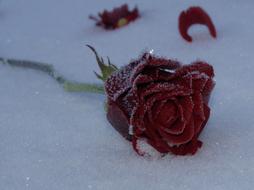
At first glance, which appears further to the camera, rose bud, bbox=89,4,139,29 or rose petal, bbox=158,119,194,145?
rose bud, bbox=89,4,139,29

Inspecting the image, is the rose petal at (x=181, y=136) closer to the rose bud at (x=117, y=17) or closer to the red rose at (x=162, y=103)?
the red rose at (x=162, y=103)

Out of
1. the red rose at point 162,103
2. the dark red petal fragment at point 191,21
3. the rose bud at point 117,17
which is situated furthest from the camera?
the rose bud at point 117,17

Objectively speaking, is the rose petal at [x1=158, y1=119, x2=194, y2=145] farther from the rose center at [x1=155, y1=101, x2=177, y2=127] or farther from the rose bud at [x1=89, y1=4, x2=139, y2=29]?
the rose bud at [x1=89, y1=4, x2=139, y2=29]

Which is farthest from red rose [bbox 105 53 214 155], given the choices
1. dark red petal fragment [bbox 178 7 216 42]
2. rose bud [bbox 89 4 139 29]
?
rose bud [bbox 89 4 139 29]

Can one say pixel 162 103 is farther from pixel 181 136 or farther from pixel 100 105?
pixel 100 105

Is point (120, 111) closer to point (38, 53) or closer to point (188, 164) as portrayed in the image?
point (188, 164)

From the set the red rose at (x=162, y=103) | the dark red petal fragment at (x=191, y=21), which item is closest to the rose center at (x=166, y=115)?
the red rose at (x=162, y=103)
